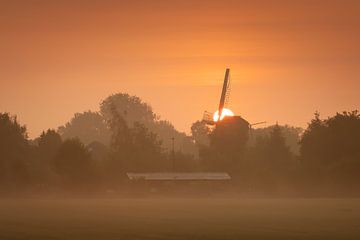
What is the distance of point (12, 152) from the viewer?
153125 mm

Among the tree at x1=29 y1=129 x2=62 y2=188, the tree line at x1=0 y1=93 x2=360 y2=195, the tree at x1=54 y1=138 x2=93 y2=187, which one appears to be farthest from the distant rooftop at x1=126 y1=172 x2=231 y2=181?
the tree at x1=29 y1=129 x2=62 y2=188

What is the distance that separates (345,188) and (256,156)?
24.4 m

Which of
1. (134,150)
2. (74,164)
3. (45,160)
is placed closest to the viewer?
(74,164)

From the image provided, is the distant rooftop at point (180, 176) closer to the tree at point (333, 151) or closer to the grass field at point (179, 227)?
the tree at point (333, 151)

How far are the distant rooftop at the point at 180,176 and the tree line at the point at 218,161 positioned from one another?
1966 mm

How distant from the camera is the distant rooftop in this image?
461ft

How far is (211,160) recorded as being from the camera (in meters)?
154

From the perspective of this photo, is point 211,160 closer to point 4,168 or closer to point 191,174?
point 191,174

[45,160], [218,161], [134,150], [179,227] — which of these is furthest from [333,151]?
[179,227]

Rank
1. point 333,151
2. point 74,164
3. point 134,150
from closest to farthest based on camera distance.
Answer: point 74,164
point 333,151
point 134,150

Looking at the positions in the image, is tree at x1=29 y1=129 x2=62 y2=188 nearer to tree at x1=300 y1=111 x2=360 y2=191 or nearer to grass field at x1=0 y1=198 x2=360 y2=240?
tree at x1=300 y1=111 x2=360 y2=191

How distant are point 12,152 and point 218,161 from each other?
32.7 m

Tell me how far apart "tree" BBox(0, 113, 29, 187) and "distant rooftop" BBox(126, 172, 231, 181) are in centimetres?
1596

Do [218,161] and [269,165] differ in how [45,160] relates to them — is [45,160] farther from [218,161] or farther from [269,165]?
[269,165]
